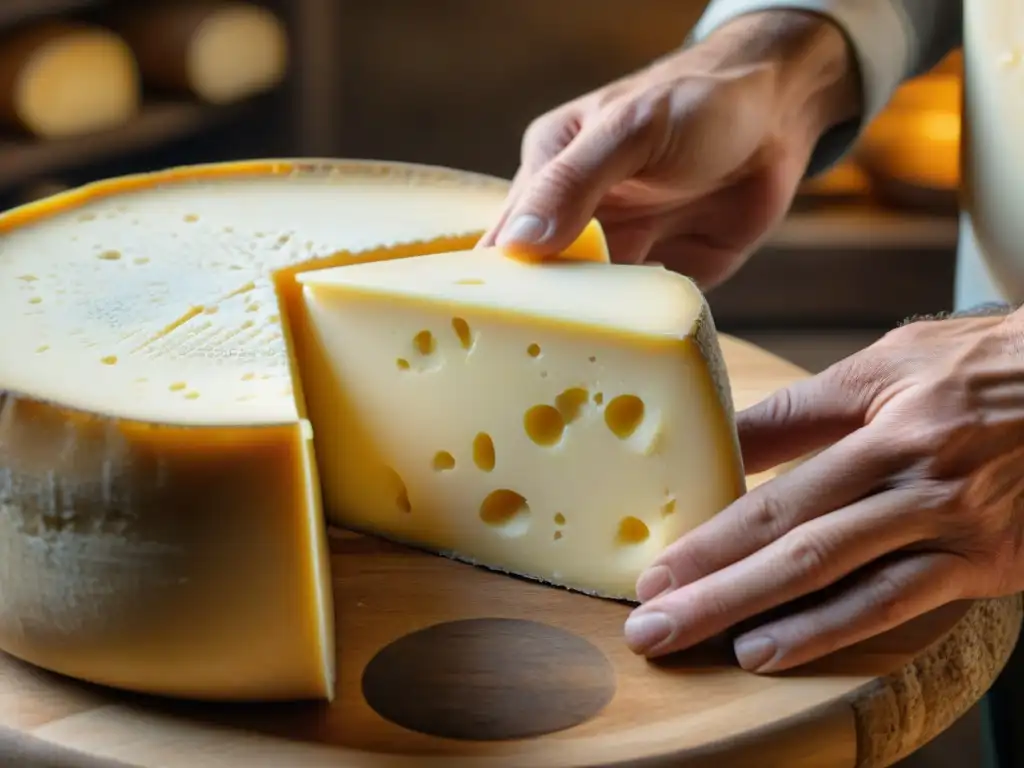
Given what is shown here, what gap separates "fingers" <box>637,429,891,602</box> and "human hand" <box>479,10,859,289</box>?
322mm

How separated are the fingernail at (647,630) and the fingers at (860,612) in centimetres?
5

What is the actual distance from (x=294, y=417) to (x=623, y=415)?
27 cm

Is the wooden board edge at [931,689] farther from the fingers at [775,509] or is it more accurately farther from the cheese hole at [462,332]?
the cheese hole at [462,332]

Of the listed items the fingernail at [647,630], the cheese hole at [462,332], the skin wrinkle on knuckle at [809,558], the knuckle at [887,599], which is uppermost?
the cheese hole at [462,332]

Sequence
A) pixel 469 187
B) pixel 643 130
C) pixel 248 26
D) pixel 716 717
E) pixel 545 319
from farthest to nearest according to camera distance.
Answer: pixel 248 26, pixel 469 187, pixel 643 130, pixel 545 319, pixel 716 717

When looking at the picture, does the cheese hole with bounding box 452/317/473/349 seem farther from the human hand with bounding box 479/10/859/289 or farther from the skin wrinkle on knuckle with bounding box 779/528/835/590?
the skin wrinkle on knuckle with bounding box 779/528/835/590

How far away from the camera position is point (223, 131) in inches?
96.4

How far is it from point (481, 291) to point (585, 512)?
0.19 metres

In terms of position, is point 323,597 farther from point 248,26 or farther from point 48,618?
point 248,26

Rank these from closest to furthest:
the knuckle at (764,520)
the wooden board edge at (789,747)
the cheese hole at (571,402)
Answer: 1. the wooden board edge at (789,747)
2. the knuckle at (764,520)
3. the cheese hole at (571,402)

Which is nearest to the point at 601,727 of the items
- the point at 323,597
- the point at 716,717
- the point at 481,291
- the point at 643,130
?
the point at 716,717

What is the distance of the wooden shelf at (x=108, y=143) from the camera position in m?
1.95

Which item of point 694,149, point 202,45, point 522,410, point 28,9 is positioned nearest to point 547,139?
point 694,149

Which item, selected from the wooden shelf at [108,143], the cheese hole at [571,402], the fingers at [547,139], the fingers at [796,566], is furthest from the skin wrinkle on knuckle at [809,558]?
the wooden shelf at [108,143]
